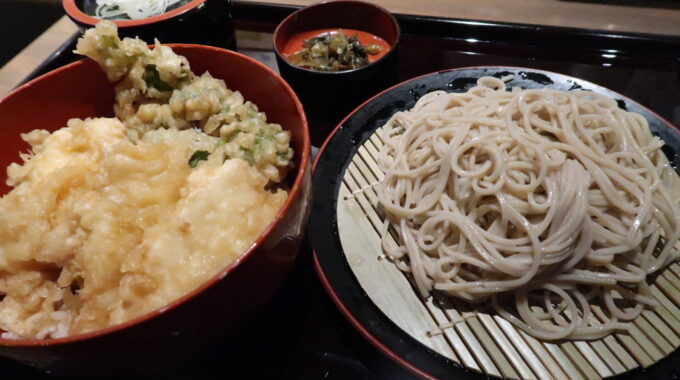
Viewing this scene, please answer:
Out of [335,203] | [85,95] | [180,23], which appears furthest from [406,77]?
[85,95]

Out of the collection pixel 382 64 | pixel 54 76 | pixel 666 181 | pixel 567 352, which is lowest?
pixel 567 352

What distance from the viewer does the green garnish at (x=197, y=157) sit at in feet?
3.52

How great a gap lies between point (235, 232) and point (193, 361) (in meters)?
0.41

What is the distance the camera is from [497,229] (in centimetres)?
140

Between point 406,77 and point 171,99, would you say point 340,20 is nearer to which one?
point 406,77

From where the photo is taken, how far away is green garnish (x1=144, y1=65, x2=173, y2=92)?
122 centimetres

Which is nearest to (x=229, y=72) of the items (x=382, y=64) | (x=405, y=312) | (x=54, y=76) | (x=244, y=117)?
(x=244, y=117)

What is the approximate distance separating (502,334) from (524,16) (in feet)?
5.02

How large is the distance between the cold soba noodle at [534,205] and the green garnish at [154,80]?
28.3 inches

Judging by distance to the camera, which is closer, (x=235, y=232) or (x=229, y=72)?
(x=235, y=232)

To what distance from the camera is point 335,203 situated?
4.77 ft

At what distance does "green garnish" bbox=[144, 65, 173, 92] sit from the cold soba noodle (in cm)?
72

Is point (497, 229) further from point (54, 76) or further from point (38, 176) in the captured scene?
point (54, 76)

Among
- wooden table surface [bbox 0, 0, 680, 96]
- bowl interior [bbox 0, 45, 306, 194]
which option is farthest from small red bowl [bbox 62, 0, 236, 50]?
bowl interior [bbox 0, 45, 306, 194]
